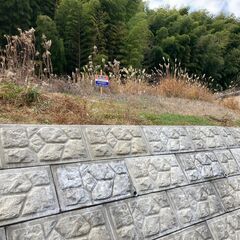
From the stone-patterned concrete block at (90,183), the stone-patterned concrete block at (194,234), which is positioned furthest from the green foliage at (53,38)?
the stone-patterned concrete block at (194,234)

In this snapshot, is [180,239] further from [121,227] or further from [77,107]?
[77,107]

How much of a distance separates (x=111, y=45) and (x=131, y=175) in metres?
6.95

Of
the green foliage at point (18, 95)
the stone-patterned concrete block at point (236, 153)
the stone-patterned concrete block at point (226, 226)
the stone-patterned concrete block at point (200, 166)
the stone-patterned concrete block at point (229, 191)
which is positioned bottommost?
the stone-patterned concrete block at point (226, 226)

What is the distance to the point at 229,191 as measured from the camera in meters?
2.98

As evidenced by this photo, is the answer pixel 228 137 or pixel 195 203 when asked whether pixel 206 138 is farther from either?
pixel 195 203

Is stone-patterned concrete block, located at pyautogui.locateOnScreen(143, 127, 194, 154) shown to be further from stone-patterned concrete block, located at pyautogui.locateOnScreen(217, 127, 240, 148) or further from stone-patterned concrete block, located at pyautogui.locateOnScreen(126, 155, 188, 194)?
stone-patterned concrete block, located at pyautogui.locateOnScreen(217, 127, 240, 148)

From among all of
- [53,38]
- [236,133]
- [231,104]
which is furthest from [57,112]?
[53,38]

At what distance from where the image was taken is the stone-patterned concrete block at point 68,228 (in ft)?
5.44

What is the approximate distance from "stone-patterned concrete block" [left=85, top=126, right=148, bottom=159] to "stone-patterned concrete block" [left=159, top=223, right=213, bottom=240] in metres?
0.60

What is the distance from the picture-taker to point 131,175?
2322 mm

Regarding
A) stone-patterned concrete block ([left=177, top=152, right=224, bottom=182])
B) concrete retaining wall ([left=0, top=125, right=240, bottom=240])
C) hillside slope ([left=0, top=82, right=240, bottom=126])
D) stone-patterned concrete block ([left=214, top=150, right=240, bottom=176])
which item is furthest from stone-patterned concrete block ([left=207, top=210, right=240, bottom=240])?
hillside slope ([left=0, top=82, right=240, bottom=126])

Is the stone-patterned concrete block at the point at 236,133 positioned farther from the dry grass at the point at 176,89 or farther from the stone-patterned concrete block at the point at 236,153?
the dry grass at the point at 176,89

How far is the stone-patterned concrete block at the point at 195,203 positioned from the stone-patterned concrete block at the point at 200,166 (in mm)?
77

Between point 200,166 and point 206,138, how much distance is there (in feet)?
1.56
